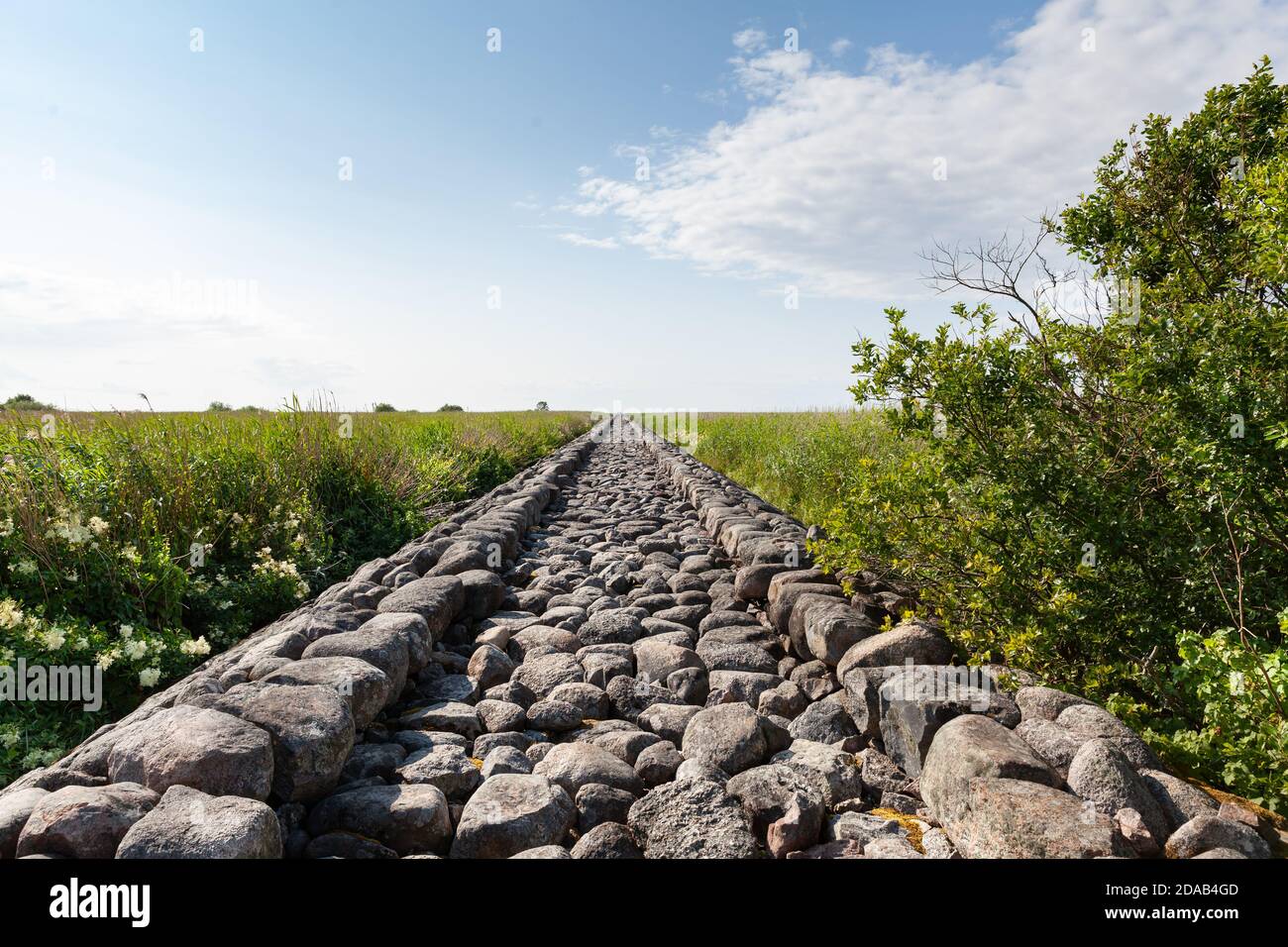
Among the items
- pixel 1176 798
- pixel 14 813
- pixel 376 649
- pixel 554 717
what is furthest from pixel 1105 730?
pixel 14 813

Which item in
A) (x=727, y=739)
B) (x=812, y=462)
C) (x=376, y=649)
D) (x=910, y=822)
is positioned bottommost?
(x=910, y=822)

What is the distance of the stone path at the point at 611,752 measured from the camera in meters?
2.07

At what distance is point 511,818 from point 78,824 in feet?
3.75

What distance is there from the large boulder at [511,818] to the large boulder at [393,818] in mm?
72

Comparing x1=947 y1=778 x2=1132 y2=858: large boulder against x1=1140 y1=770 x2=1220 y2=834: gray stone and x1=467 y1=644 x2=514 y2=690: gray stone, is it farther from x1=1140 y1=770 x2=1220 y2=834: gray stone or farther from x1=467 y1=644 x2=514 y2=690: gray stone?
x1=467 y1=644 x2=514 y2=690: gray stone

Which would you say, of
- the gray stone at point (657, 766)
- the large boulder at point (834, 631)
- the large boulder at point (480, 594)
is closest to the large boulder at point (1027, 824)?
the gray stone at point (657, 766)

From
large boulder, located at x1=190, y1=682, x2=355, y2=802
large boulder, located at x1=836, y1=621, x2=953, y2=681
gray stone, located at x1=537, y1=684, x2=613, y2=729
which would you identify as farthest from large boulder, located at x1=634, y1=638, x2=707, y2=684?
large boulder, located at x1=190, y1=682, x2=355, y2=802

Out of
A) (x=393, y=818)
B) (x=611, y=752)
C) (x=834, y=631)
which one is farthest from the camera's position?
(x=834, y=631)

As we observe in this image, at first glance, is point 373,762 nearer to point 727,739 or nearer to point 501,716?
point 501,716

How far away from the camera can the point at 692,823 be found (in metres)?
2.34

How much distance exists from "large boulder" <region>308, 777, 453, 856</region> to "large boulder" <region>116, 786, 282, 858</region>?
27 centimetres

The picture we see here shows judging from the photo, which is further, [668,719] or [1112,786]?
[668,719]
